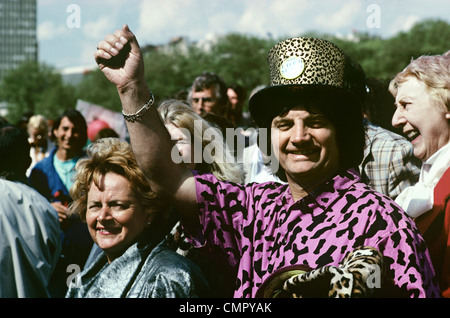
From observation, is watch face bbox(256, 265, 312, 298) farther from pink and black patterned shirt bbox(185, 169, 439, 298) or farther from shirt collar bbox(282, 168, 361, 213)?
shirt collar bbox(282, 168, 361, 213)

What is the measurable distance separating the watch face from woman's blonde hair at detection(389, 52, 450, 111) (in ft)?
4.01

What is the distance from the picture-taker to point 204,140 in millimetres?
3357

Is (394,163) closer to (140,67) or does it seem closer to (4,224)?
(140,67)

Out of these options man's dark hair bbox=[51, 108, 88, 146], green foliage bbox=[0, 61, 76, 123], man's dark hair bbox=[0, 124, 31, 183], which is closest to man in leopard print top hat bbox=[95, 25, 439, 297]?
man's dark hair bbox=[0, 124, 31, 183]

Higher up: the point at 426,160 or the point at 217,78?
the point at 217,78

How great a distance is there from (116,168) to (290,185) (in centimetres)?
104

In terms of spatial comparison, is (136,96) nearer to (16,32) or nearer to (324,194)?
(324,194)

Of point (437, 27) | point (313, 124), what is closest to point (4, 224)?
point (313, 124)

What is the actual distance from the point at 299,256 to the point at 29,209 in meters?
2.47

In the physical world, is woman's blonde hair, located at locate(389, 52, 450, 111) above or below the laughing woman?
above

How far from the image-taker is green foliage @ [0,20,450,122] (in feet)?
148

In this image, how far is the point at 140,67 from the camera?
6.68ft

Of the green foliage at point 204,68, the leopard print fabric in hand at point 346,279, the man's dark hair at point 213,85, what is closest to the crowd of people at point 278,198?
the leopard print fabric in hand at point 346,279

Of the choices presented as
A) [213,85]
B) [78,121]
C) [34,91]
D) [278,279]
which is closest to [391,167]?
[278,279]
